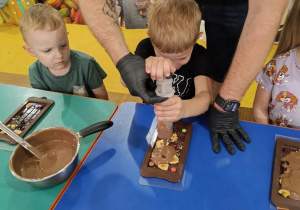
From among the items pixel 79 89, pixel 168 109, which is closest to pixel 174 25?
pixel 168 109

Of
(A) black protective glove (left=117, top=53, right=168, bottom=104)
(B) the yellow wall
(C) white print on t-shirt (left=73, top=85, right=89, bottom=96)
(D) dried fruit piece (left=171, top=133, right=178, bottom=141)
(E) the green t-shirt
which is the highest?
(A) black protective glove (left=117, top=53, right=168, bottom=104)

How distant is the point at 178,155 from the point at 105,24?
584mm

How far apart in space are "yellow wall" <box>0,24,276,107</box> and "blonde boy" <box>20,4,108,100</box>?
0.89 metres

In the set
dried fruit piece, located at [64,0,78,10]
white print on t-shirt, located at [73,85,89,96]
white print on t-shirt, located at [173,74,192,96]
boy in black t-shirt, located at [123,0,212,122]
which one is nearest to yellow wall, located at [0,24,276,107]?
dried fruit piece, located at [64,0,78,10]

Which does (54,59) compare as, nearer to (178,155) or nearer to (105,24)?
(105,24)

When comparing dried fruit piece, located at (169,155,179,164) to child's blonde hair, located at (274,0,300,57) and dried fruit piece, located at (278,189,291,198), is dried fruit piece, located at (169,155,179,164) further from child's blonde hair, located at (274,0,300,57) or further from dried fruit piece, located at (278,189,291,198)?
child's blonde hair, located at (274,0,300,57)

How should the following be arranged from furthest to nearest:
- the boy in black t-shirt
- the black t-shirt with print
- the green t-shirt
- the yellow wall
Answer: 1. the yellow wall
2. the green t-shirt
3. the black t-shirt with print
4. the boy in black t-shirt

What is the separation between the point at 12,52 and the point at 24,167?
2.57 meters

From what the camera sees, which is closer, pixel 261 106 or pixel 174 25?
pixel 174 25

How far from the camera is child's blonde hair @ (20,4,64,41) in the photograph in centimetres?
115

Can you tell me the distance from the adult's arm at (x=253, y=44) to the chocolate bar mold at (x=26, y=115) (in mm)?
744

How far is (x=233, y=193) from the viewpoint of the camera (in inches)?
28.8

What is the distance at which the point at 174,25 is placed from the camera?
3.07ft

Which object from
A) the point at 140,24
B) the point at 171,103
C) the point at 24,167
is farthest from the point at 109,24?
the point at 140,24
